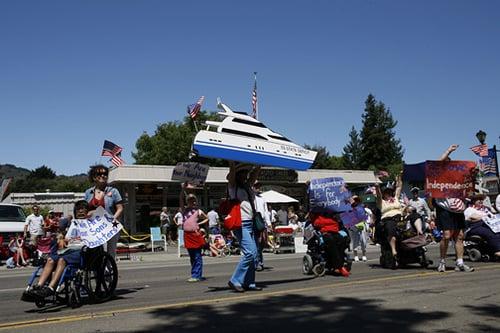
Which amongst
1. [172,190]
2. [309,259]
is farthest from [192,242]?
[172,190]

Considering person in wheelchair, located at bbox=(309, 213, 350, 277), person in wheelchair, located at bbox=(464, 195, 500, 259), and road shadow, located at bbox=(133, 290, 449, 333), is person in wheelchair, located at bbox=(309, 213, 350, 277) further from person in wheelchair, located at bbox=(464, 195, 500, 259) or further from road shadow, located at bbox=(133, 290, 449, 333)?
person in wheelchair, located at bbox=(464, 195, 500, 259)

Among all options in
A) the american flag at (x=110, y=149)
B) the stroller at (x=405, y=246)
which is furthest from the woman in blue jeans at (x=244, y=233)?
the american flag at (x=110, y=149)

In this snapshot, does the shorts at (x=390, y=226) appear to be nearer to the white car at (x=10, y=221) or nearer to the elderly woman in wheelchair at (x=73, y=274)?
the elderly woman in wheelchair at (x=73, y=274)

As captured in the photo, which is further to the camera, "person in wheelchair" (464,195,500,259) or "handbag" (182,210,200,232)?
"person in wheelchair" (464,195,500,259)

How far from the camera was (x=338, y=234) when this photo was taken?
10953 millimetres

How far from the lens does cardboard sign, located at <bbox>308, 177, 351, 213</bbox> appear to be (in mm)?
11133

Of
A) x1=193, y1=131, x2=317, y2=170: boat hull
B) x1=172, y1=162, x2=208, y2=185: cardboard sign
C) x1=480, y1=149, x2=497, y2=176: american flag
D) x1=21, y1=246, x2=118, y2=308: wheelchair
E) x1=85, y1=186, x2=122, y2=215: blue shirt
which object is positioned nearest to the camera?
x1=21, y1=246, x2=118, y2=308: wheelchair

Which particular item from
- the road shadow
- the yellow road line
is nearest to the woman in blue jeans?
the yellow road line

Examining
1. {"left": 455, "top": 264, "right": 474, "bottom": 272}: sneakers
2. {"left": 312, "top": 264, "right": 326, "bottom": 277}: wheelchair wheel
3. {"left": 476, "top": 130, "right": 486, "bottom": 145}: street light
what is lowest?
{"left": 455, "top": 264, "right": 474, "bottom": 272}: sneakers

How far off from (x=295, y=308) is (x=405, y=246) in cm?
534

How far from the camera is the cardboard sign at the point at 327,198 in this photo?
1113cm

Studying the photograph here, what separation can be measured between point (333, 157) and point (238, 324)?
281 ft

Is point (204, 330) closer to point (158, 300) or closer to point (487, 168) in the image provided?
point (158, 300)

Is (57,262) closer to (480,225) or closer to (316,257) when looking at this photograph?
(316,257)
